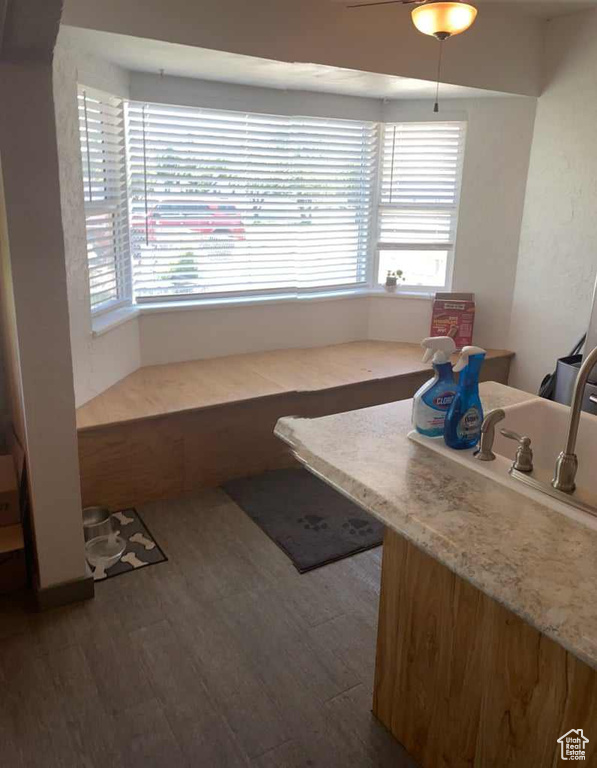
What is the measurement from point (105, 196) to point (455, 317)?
241 centimetres

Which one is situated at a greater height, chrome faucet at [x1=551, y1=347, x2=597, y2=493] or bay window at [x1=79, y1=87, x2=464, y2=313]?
bay window at [x1=79, y1=87, x2=464, y2=313]

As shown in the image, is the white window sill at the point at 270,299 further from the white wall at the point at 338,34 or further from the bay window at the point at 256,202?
the white wall at the point at 338,34

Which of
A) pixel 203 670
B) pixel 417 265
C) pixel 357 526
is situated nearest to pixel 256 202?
pixel 417 265

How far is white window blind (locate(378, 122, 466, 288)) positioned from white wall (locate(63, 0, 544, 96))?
1.84 ft

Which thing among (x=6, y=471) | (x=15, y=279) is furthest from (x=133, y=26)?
(x=6, y=471)

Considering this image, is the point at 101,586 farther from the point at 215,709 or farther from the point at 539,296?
the point at 539,296

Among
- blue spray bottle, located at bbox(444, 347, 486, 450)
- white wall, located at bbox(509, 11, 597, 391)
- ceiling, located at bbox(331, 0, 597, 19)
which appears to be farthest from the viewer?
white wall, located at bbox(509, 11, 597, 391)

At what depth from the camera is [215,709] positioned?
195 centimetres

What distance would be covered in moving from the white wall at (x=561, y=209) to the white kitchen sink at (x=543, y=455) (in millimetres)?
2243

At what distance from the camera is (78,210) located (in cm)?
296

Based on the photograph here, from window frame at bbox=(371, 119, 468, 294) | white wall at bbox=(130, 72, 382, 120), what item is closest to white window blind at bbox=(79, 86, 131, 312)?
white wall at bbox=(130, 72, 382, 120)

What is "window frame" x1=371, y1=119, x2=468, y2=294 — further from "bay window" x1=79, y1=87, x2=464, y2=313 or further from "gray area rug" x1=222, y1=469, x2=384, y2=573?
"gray area rug" x1=222, y1=469, x2=384, y2=573

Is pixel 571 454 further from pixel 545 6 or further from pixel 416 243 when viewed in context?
pixel 416 243

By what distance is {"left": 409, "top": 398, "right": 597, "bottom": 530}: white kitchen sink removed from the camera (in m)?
1.37
